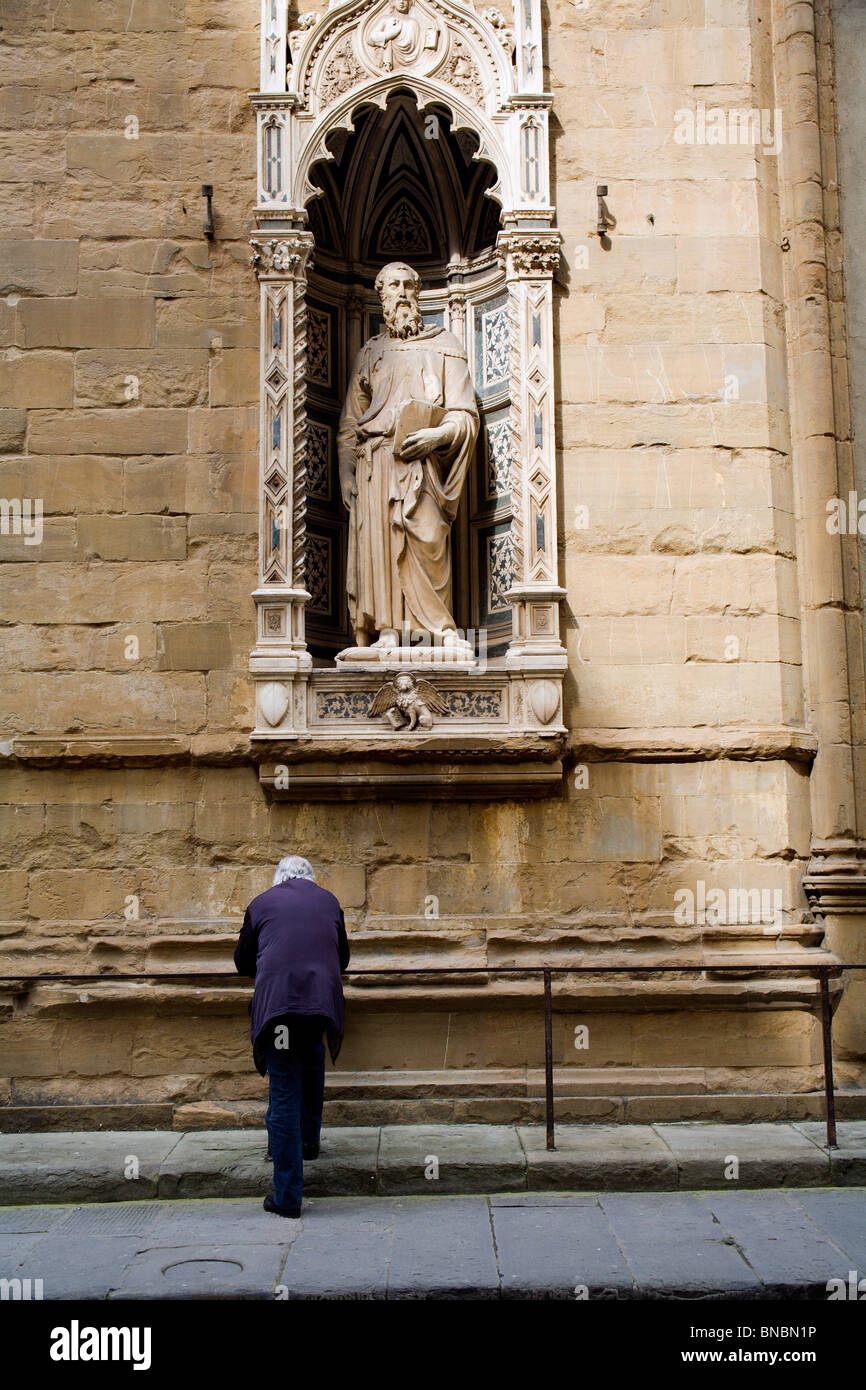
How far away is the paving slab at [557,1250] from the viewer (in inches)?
204

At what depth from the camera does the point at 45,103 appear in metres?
8.45

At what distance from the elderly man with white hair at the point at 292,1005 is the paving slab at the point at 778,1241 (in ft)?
6.68

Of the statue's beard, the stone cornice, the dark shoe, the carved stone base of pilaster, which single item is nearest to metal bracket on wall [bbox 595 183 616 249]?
the statue's beard

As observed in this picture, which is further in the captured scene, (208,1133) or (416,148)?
(416,148)

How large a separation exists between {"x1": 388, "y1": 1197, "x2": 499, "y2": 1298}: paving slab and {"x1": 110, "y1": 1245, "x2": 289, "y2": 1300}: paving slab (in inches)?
20.7

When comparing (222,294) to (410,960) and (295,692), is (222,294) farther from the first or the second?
(410,960)

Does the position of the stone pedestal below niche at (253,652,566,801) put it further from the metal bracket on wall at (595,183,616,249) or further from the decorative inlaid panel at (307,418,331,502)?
the metal bracket on wall at (595,183,616,249)

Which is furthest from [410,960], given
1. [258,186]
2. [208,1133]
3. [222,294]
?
[258,186]

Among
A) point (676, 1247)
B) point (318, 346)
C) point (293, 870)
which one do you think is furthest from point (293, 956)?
point (318, 346)

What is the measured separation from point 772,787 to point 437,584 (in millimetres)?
2541

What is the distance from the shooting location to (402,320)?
880 centimetres

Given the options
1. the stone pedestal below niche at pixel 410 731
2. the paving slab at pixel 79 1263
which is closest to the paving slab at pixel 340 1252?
→ the paving slab at pixel 79 1263

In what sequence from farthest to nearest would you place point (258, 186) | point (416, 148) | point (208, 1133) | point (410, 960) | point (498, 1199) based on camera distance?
point (416, 148) → point (258, 186) → point (410, 960) → point (208, 1133) → point (498, 1199)

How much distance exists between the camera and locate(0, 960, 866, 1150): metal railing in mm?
6734
